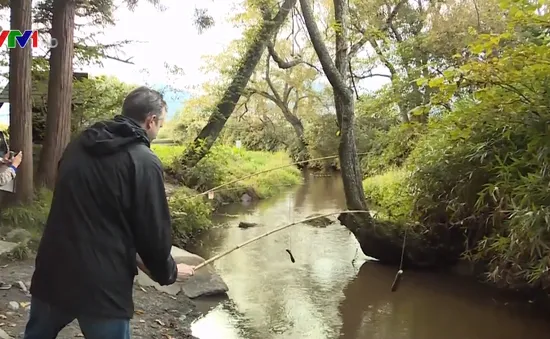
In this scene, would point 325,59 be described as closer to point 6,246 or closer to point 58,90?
point 58,90

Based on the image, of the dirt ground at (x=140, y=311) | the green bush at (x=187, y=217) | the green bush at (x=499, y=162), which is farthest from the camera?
the green bush at (x=187, y=217)

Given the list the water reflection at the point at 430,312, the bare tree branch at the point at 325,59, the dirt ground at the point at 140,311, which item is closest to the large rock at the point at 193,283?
the dirt ground at the point at 140,311

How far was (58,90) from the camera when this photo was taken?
6.07m

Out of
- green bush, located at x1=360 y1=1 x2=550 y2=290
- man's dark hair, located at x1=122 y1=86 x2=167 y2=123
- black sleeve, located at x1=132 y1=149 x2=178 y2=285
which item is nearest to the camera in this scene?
black sleeve, located at x1=132 y1=149 x2=178 y2=285

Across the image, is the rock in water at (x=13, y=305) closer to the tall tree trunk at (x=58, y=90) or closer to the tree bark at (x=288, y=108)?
the tall tree trunk at (x=58, y=90)

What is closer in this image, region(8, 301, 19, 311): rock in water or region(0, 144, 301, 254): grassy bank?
region(8, 301, 19, 311): rock in water

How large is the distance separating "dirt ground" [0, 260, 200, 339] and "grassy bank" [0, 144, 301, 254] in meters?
0.52

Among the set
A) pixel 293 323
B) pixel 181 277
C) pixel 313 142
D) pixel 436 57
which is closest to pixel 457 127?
pixel 293 323

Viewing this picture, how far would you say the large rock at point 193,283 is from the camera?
507cm

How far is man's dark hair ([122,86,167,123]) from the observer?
198 centimetres

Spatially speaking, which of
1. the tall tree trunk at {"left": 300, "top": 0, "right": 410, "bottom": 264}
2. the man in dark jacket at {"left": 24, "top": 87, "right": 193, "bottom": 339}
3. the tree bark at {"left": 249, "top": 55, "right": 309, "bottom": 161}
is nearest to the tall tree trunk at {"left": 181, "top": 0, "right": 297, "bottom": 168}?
the tall tree trunk at {"left": 300, "top": 0, "right": 410, "bottom": 264}

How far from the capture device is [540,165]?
4.46 meters

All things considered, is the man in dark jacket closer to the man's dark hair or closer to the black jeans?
the black jeans

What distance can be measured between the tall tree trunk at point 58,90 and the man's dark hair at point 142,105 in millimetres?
4481
